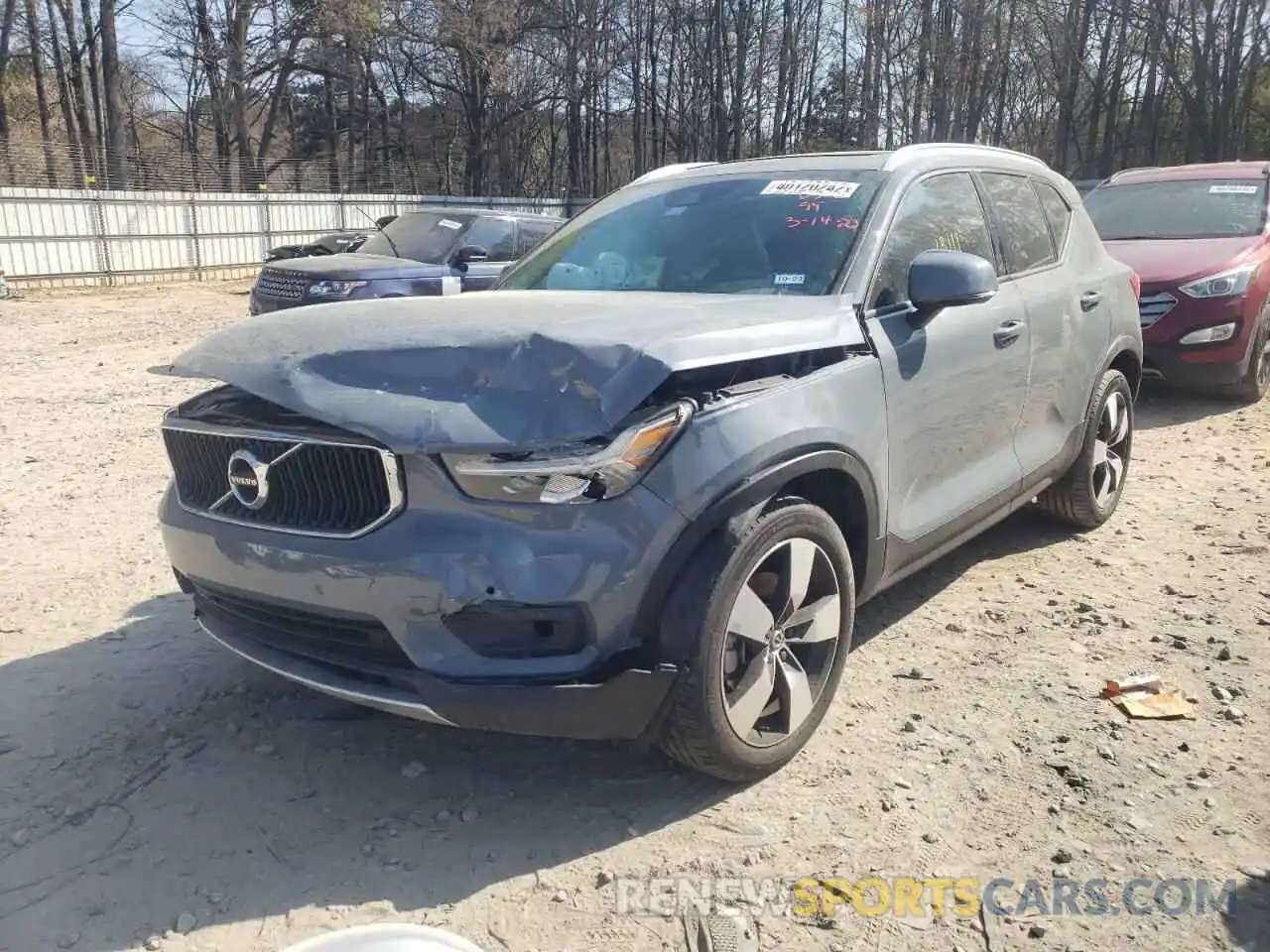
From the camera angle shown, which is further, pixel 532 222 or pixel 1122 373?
pixel 532 222

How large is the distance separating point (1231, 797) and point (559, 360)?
2.25 m

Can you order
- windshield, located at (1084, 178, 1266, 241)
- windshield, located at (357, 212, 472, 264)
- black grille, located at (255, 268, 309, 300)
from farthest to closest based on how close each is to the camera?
windshield, located at (357, 212, 472, 264), black grille, located at (255, 268, 309, 300), windshield, located at (1084, 178, 1266, 241)

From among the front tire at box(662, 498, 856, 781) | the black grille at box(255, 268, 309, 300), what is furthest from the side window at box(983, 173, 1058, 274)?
the black grille at box(255, 268, 309, 300)

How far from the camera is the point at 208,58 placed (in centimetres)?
3419

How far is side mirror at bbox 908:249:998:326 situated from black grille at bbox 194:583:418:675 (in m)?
1.98

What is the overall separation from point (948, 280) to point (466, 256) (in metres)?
7.92

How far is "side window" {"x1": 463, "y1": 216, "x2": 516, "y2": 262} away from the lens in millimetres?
11273

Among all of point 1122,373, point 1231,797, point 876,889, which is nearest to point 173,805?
point 876,889

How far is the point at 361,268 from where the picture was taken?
32.9 feet

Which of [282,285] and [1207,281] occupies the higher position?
[1207,281]

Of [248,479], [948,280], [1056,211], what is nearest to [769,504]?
[948,280]

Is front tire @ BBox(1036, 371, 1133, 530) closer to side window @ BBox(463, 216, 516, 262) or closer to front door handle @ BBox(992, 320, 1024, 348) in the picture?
front door handle @ BBox(992, 320, 1024, 348)

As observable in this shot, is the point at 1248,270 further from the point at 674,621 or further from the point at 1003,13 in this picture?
the point at 1003,13

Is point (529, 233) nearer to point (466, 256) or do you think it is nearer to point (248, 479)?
point (466, 256)
